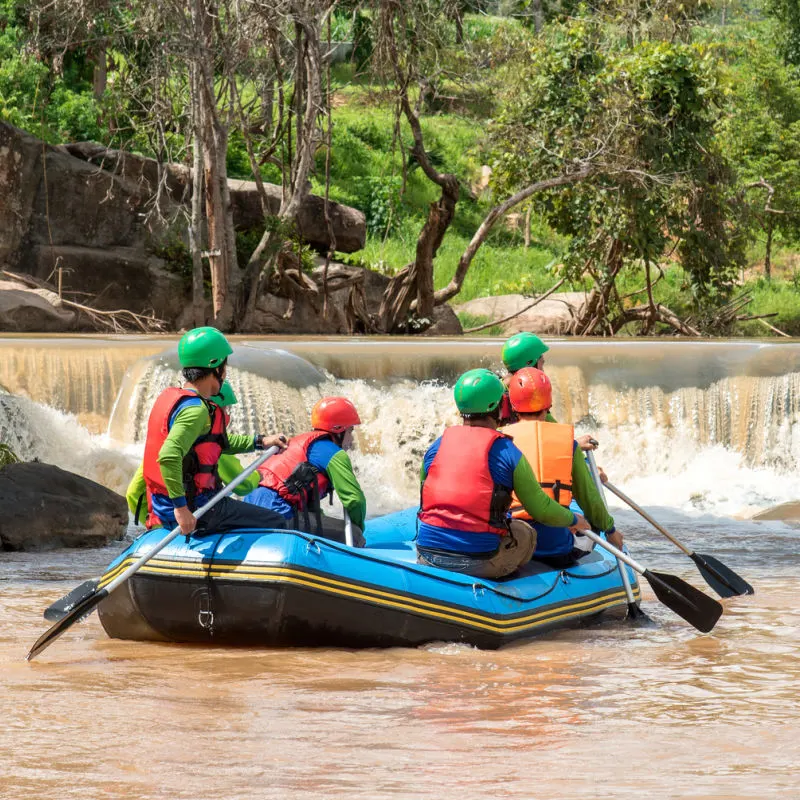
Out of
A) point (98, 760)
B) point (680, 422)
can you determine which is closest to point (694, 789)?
point (98, 760)

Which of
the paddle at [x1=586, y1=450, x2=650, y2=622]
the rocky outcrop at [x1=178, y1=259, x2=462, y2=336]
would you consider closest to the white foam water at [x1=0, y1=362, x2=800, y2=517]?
the paddle at [x1=586, y1=450, x2=650, y2=622]

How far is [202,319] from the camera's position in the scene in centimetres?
1881

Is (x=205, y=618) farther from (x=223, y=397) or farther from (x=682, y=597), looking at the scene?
(x=682, y=597)

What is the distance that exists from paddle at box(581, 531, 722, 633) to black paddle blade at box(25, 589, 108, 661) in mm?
2062

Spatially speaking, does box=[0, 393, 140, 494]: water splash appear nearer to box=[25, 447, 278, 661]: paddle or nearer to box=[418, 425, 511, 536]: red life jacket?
box=[25, 447, 278, 661]: paddle

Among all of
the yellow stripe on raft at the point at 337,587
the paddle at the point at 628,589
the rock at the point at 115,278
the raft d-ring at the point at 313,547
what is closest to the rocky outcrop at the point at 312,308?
the rock at the point at 115,278

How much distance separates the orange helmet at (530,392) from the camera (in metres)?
5.80

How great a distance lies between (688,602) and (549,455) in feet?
3.17

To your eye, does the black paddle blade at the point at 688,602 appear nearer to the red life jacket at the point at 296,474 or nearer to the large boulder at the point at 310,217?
the red life jacket at the point at 296,474

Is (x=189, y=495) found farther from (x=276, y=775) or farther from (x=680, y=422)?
(x=680, y=422)

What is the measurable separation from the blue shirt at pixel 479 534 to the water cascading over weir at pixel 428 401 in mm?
5889

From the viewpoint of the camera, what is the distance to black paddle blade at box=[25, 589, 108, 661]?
5164mm

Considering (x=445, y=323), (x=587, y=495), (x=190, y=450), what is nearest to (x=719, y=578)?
(x=587, y=495)

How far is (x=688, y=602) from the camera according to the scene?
6.00 m
